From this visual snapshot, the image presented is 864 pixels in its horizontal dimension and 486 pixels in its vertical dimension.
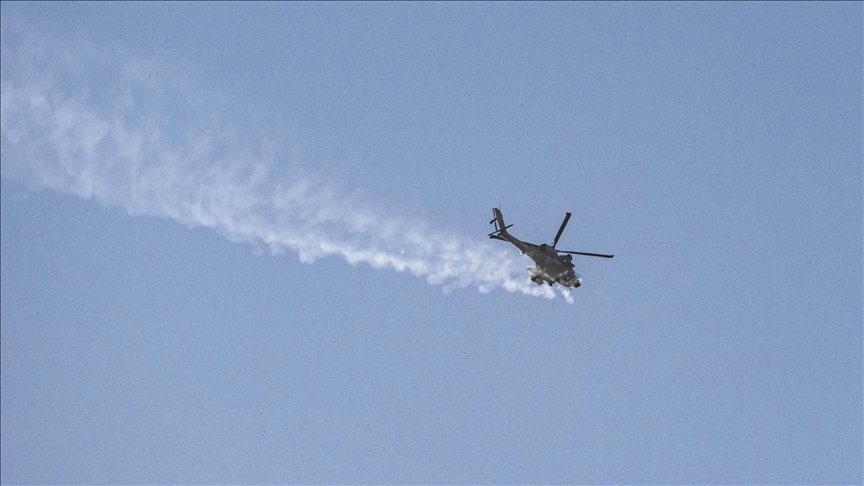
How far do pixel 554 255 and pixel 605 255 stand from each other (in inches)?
176

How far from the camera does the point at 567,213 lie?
8150 centimetres

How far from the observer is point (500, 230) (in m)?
85.6

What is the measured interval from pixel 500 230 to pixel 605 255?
31.5ft

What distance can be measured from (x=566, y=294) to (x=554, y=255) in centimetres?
434

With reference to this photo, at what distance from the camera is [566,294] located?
86.2m

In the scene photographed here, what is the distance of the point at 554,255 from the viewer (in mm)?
84125

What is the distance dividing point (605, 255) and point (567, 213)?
509 cm

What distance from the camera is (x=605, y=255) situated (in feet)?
271

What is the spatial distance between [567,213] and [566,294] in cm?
860

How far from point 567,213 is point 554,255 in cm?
453
